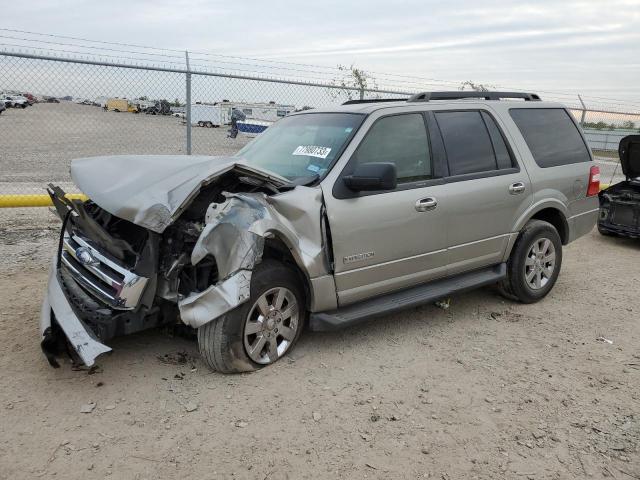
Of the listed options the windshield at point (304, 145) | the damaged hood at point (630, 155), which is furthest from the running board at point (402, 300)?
the damaged hood at point (630, 155)

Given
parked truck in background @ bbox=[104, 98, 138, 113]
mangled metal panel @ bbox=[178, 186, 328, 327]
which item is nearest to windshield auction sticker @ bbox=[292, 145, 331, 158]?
mangled metal panel @ bbox=[178, 186, 328, 327]

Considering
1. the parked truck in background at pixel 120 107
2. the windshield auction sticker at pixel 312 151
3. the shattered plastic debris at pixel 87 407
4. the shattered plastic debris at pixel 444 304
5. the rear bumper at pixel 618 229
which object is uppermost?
the parked truck in background at pixel 120 107

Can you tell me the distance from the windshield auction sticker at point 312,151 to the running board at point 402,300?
1159mm

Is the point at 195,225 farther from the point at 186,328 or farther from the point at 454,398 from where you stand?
the point at 454,398

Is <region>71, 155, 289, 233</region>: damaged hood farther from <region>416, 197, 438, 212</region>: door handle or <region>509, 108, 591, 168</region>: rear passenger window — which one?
<region>509, 108, 591, 168</region>: rear passenger window

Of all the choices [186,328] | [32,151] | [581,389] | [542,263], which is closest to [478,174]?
[542,263]

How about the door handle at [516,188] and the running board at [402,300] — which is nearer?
the running board at [402,300]

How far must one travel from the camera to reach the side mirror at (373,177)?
12.2ft

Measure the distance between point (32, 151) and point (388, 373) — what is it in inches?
748

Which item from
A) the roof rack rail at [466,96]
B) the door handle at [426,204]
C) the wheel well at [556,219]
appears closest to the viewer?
the door handle at [426,204]

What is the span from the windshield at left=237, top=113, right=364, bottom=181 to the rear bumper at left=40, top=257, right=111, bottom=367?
60.3 inches

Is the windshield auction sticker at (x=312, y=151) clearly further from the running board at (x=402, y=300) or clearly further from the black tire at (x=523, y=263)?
the black tire at (x=523, y=263)

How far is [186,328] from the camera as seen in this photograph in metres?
3.99

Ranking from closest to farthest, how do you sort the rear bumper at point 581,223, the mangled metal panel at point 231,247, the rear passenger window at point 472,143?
the mangled metal panel at point 231,247 < the rear passenger window at point 472,143 < the rear bumper at point 581,223
